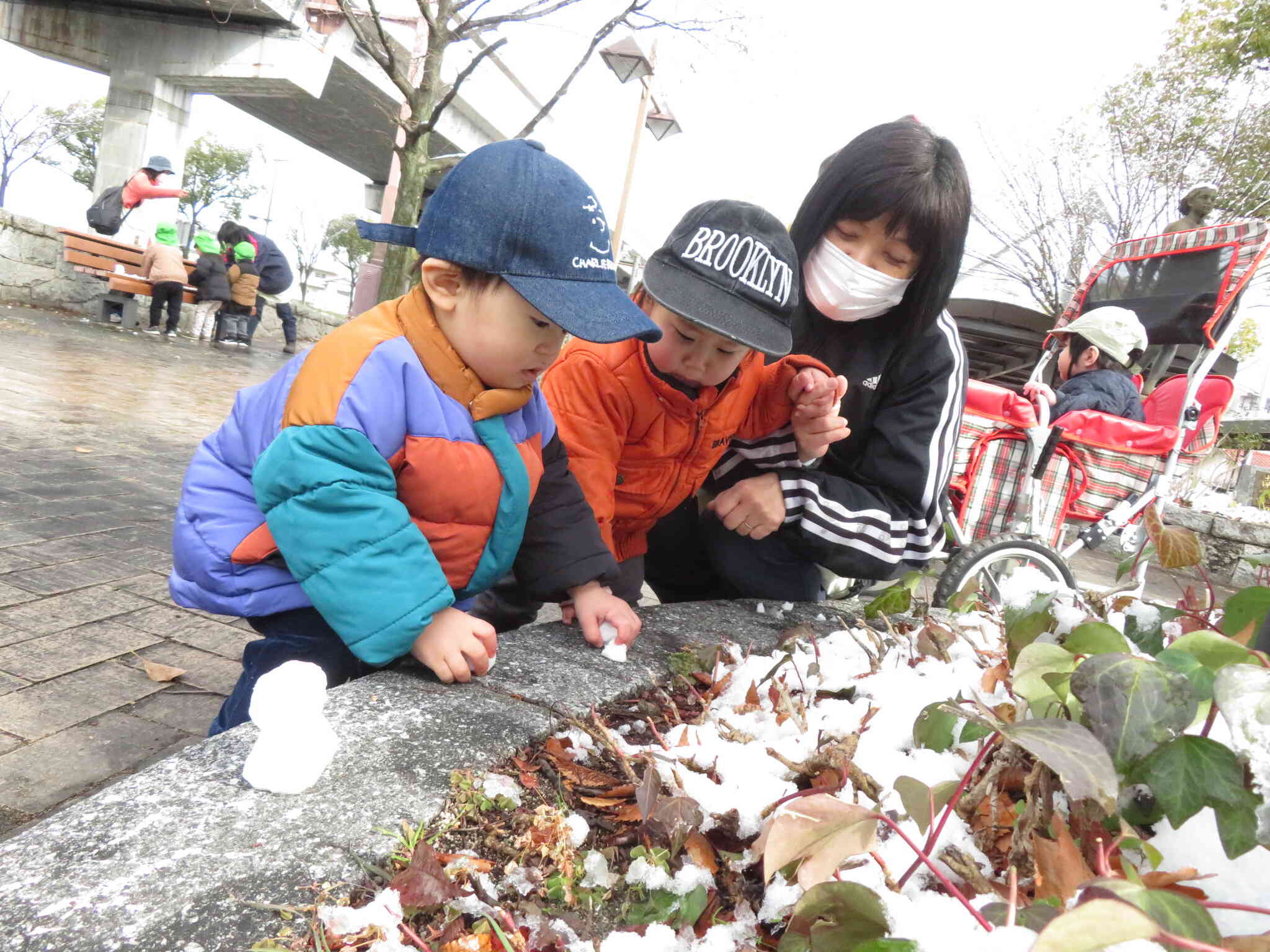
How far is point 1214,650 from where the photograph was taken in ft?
2.70

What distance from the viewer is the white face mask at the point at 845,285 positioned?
210 centimetres

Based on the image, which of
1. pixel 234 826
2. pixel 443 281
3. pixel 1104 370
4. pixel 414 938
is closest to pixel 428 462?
pixel 443 281

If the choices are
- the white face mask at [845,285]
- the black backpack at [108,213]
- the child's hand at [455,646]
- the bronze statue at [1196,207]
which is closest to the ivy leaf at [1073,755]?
the child's hand at [455,646]

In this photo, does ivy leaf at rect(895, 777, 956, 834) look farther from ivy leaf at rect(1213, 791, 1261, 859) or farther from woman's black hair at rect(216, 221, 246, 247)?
woman's black hair at rect(216, 221, 246, 247)

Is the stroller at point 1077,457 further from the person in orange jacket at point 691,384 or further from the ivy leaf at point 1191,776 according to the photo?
the ivy leaf at point 1191,776

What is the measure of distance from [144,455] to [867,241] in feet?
13.2

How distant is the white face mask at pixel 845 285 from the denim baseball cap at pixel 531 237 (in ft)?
2.44

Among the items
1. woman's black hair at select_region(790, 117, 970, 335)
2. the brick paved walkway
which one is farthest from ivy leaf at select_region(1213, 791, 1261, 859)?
the brick paved walkway

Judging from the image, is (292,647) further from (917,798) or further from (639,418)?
(917,798)

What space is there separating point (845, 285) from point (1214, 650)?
1.44 meters

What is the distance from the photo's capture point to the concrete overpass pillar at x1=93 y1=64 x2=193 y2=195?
1396cm

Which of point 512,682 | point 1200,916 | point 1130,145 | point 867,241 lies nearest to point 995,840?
point 1200,916

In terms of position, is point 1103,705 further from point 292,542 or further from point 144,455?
point 144,455

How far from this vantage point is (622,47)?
9.84m
